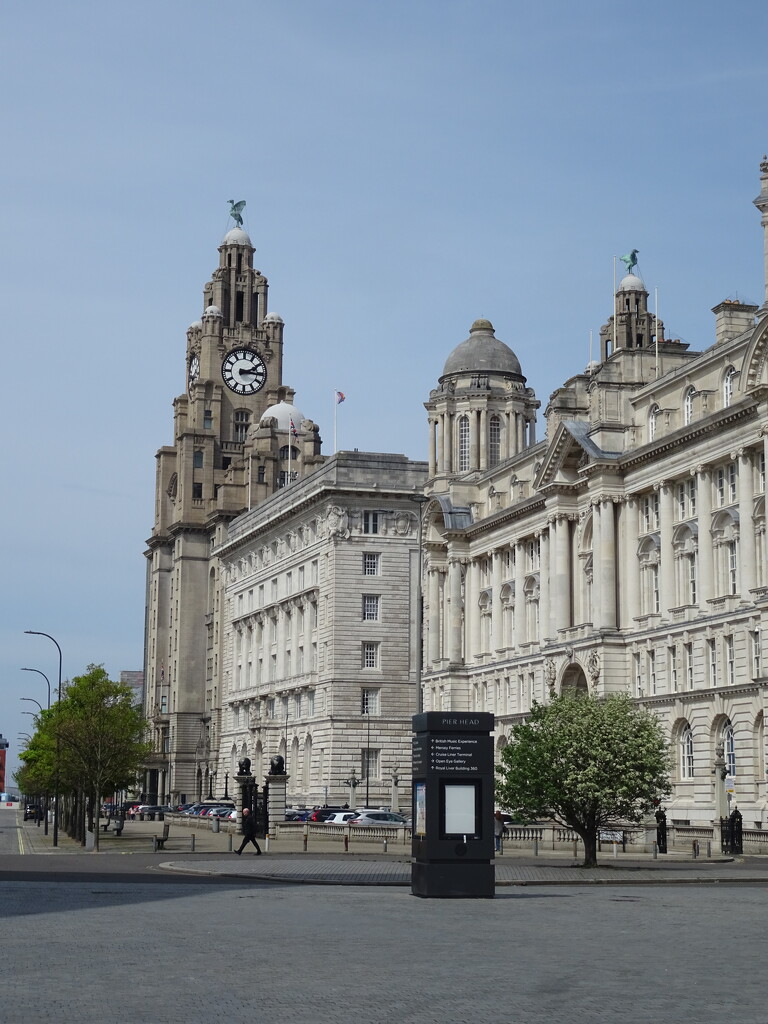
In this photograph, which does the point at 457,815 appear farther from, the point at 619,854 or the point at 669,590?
the point at 669,590

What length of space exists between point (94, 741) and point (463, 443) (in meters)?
35.7

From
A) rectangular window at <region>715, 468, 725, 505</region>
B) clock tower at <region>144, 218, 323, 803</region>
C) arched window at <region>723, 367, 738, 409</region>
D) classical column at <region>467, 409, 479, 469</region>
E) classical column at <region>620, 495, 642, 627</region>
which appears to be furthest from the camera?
clock tower at <region>144, 218, 323, 803</region>

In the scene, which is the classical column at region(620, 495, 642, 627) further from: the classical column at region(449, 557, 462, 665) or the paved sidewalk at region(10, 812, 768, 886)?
the classical column at region(449, 557, 462, 665)

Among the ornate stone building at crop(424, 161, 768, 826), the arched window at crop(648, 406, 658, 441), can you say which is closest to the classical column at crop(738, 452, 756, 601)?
the ornate stone building at crop(424, 161, 768, 826)

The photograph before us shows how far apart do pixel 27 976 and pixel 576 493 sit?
210 ft

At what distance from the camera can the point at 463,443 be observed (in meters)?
99.6

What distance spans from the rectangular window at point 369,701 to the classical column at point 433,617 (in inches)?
397

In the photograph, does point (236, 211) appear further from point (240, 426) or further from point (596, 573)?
point (596, 573)

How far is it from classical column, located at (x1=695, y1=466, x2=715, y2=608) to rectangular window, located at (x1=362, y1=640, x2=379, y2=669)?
145 feet

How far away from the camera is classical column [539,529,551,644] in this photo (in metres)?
83.0

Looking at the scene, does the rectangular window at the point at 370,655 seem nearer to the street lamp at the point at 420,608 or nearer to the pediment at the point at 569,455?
the street lamp at the point at 420,608

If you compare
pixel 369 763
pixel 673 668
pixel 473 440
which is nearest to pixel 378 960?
pixel 673 668

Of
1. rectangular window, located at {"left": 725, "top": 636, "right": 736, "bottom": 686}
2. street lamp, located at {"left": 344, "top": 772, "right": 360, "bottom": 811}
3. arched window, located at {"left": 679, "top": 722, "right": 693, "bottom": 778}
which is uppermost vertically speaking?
rectangular window, located at {"left": 725, "top": 636, "right": 736, "bottom": 686}

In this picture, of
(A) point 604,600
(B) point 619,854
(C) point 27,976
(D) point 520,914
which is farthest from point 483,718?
(A) point 604,600
